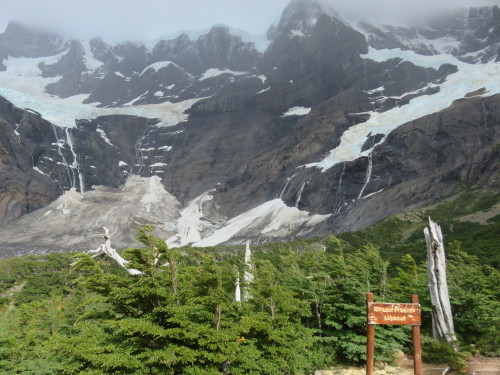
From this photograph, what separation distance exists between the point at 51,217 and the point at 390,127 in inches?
3606

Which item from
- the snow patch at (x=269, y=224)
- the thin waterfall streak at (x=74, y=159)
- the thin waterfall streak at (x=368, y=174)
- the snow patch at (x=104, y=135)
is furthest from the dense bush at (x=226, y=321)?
the snow patch at (x=104, y=135)

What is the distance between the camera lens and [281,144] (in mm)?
126375

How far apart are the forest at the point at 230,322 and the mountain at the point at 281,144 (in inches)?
2354

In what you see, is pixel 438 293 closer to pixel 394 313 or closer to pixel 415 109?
pixel 394 313

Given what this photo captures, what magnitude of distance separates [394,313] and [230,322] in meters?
3.60

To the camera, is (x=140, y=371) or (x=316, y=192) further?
(x=316, y=192)

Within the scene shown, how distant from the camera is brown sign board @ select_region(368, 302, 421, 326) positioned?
27.5ft

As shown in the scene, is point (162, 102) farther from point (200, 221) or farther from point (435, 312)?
point (435, 312)

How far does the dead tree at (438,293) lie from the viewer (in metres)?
12.1

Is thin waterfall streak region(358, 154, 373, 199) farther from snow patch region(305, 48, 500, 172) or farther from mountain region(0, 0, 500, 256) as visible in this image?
snow patch region(305, 48, 500, 172)

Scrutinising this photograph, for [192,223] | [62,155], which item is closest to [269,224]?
[192,223]

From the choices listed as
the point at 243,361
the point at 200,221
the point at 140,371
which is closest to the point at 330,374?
the point at 243,361

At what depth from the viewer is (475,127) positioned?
294ft

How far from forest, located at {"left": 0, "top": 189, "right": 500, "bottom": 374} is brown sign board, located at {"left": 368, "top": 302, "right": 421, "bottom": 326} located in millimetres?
2508
